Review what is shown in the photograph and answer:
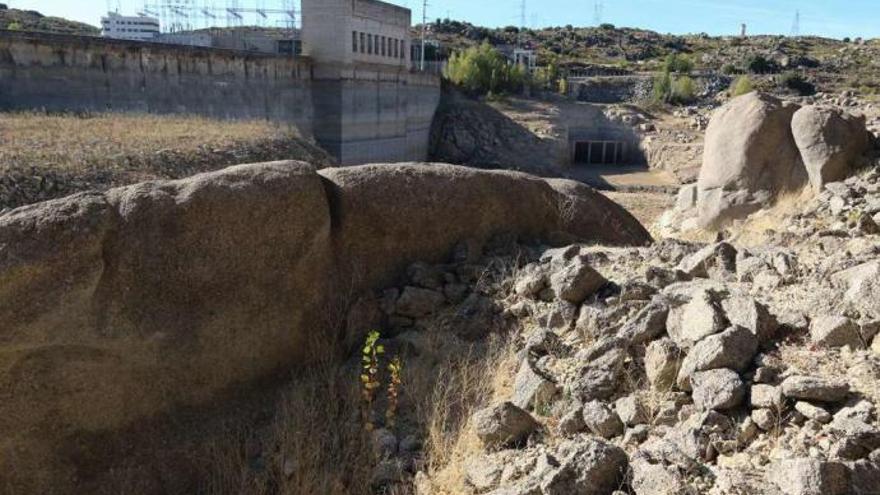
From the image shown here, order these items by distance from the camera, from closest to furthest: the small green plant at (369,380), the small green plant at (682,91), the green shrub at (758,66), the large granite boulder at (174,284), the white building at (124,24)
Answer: the large granite boulder at (174,284) → the small green plant at (369,380) → the small green plant at (682,91) → the green shrub at (758,66) → the white building at (124,24)

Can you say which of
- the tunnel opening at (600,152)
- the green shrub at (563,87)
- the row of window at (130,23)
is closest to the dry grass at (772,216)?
the tunnel opening at (600,152)

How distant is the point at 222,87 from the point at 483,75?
24158mm

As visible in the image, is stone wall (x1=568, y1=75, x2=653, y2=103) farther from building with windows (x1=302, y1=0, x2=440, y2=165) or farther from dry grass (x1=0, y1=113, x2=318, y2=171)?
dry grass (x1=0, y1=113, x2=318, y2=171)

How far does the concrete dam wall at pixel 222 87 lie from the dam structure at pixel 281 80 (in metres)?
0.03

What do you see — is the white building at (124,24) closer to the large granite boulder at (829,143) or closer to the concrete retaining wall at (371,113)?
the concrete retaining wall at (371,113)

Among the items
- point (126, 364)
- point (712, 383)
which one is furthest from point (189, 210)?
point (712, 383)

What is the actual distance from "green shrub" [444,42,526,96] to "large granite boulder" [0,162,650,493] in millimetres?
40378

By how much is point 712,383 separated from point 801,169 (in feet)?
24.6

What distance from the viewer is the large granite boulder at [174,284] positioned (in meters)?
4.52

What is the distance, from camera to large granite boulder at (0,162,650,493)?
14.8 feet

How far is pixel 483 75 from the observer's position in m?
46.7

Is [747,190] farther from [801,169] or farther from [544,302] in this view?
[544,302]

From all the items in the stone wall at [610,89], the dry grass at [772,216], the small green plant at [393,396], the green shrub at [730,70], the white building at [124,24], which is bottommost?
the small green plant at [393,396]

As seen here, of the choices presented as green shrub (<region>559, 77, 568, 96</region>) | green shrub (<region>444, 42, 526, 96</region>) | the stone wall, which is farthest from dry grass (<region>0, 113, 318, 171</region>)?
the stone wall
